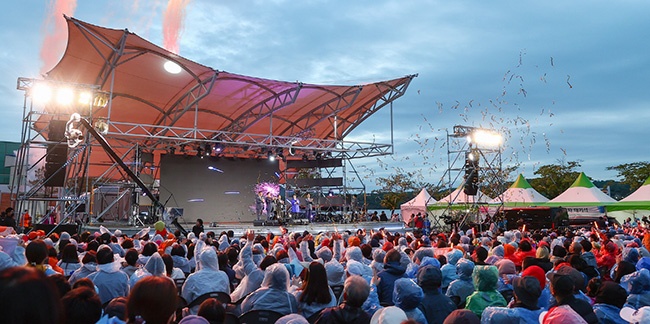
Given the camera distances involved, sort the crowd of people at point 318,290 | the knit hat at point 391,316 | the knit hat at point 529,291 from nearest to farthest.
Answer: the crowd of people at point 318,290
the knit hat at point 391,316
the knit hat at point 529,291

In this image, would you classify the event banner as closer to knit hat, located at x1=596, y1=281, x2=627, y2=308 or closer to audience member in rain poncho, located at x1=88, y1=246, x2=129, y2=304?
knit hat, located at x1=596, y1=281, x2=627, y2=308

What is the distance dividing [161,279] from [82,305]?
422 mm

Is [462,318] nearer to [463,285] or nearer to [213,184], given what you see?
[463,285]

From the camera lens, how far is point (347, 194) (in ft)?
75.6

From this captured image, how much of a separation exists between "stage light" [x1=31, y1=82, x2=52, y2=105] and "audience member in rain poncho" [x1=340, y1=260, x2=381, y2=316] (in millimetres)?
11279

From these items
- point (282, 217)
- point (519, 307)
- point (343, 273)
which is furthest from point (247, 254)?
point (282, 217)

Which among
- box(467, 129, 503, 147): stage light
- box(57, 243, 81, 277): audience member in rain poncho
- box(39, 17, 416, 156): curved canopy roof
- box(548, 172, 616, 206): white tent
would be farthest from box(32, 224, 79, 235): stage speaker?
box(548, 172, 616, 206): white tent

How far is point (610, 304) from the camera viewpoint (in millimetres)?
3607

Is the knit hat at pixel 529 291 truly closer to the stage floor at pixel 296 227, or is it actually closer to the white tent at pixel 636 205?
the stage floor at pixel 296 227

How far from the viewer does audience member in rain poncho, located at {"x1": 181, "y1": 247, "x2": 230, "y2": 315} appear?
4566 millimetres

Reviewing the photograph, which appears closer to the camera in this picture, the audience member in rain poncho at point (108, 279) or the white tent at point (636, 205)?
the audience member in rain poncho at point (108, 279)

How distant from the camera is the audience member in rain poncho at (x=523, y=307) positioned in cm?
322

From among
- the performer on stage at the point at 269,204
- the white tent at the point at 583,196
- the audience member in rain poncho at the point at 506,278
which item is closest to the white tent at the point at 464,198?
the white tent at the point at 583,196

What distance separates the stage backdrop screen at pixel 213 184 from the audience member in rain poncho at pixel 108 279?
17.4 metres
